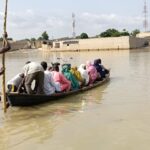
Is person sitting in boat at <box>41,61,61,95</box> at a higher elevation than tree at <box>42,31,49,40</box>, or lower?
lower

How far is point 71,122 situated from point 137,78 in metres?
10.9

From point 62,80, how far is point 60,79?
0.31 ft

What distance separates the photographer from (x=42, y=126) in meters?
10.0

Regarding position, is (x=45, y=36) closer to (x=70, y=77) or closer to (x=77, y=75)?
(x=77, y=75)

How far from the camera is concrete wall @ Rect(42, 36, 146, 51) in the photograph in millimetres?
71438

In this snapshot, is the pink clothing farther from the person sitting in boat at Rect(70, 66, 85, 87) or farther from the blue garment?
the blue garment

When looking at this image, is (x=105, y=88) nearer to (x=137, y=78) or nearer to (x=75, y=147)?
(x=137, y=78)

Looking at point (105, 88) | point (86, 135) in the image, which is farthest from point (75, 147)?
point (105, 88)

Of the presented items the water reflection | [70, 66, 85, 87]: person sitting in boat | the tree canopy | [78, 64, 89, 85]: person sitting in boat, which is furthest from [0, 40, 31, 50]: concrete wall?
the water reflection

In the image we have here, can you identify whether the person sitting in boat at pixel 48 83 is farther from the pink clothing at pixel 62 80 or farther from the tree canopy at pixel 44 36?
the tree canopy at pixel 44 36

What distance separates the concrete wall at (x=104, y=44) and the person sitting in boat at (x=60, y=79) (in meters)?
57.6

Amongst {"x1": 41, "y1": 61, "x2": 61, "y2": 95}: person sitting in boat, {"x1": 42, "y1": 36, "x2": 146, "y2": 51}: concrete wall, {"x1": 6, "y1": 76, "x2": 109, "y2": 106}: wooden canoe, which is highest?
{"x1": 42, "y1": 36, "x2": 146, "y2": 51}: concrete wall

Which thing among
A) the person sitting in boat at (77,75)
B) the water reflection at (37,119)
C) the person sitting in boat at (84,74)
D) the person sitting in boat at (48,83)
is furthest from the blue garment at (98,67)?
the person sitting in boat at (48,83)

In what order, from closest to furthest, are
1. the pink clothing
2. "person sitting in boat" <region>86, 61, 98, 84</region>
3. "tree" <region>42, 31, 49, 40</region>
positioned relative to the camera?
the pink clothing
"person sitting in boat" <region>86, 61, 98, 84</region>
"tree" <region>42, 31, 49, 40</region>
